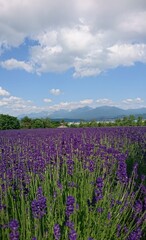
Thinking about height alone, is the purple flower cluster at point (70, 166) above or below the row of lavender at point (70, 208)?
above

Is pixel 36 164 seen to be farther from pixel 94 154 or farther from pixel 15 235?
pixel 15 235

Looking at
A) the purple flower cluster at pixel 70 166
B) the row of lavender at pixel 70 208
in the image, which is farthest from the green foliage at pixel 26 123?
the purple flower cluster at pixel 70 166

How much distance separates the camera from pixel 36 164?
3.27m

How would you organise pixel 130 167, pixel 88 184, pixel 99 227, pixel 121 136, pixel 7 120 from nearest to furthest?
1. pixel 99 227
2. pixel 88 184
3. pixel 130 167
4. pixel 121 136
5. pixel 7 120

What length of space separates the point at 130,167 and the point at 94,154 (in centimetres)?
102

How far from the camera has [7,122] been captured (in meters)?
17.8

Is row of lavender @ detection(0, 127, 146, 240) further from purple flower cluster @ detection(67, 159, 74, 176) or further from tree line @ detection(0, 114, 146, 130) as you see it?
tree line @ detection(0, 114, 146, 130)

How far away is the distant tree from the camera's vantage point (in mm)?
17469

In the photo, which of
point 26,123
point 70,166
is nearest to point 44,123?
point 26,123

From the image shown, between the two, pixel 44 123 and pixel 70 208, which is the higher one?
pixel 44 123

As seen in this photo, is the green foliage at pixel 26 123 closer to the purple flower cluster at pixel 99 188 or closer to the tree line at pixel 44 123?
the tree line at pixel 44 123

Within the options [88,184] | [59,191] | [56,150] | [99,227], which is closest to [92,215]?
[99,227]

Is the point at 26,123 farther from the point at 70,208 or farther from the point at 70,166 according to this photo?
the point at 70,208

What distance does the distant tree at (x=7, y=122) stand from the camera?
57.3ft
